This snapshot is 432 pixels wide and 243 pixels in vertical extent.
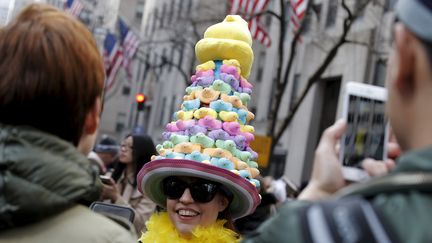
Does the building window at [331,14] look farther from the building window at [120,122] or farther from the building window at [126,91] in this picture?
the building window at [126,91]

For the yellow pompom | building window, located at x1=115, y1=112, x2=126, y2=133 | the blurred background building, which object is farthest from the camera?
building window, located at x1=115, y1=112, x2=126, y2=133

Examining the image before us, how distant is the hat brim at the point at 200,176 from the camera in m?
4.14

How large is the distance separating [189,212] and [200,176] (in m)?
0.22

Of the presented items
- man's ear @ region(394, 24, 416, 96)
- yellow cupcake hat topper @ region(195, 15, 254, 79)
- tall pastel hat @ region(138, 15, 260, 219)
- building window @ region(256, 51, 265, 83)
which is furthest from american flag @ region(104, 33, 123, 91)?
man's ear @ region(394, 24, 416, 96)

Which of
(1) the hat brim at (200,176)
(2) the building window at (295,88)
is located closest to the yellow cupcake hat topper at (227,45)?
(1) the hat brim at (200,176)

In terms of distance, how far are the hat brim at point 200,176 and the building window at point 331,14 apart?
821 inches

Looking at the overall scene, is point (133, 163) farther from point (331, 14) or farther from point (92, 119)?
point (331, 14)

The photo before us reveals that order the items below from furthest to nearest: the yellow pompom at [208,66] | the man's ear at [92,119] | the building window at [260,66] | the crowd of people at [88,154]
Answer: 1. the building window at [260,66]
2. the yellow pompom at [208,66]
3. the man's ear at [92,119]
4. the crowd of people at [88,154]

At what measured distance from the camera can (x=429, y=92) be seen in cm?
150

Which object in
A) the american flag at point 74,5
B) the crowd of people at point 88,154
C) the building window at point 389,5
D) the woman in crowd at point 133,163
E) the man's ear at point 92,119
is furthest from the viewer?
the american flag at point 74,5

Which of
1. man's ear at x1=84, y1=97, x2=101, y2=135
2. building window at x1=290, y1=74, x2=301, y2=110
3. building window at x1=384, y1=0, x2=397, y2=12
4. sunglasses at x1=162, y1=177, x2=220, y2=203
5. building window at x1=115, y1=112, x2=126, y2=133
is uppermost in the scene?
building window at x1=384, y1=0, x2=397, y2=12

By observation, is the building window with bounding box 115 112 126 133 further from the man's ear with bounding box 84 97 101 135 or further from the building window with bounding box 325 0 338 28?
the man's ear with bounding box 84 97 101 135

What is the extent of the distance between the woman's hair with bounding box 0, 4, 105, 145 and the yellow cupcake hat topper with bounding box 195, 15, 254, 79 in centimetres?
→ 247

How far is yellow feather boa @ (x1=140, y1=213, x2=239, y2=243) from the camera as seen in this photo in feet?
13.6
